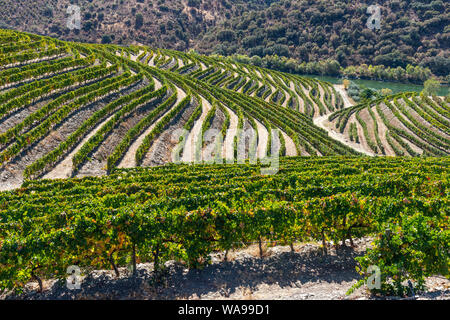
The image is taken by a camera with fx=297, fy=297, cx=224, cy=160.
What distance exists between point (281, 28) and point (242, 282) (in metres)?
174

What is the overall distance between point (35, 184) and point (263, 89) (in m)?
74.9

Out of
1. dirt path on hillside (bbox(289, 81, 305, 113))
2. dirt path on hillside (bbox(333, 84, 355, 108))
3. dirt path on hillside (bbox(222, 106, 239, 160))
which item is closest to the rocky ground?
dirt path on hillside (bbox(222, 106, 239, 160))

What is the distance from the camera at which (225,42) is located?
168625mm

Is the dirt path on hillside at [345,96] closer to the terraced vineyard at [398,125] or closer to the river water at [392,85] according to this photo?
the river water at [392,85]

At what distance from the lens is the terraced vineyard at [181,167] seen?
14.2m

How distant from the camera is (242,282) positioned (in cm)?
1390

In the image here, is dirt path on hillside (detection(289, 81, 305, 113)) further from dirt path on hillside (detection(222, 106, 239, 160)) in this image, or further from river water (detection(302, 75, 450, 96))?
river water (detection(302, 75, 450, 96))

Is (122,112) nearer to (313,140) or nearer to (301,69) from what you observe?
(313,140)

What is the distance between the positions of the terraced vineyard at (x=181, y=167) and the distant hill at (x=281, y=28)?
70264 millimetres

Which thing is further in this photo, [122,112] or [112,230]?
[122,112]

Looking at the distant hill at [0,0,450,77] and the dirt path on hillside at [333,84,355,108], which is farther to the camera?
the distant hill at [0,0,450,77]

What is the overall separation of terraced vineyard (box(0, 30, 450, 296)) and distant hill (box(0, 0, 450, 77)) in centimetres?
7026

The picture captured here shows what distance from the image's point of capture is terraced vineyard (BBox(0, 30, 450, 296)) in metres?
14.2
